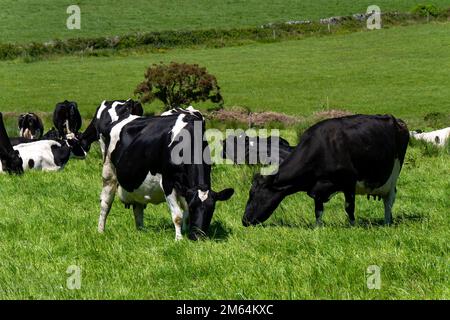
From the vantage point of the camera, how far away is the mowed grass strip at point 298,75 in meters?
44.1

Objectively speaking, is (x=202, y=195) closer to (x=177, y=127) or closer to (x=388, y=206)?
(x=177, y=127)

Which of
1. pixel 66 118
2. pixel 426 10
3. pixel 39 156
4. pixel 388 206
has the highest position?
pixel 426 10

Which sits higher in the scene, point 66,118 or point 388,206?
point 388,206

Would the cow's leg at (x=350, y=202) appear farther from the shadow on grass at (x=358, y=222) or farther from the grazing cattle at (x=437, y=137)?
the grazing cattle at (x=437, y=137)

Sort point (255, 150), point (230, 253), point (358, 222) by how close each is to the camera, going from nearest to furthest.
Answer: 1. point (230, 253)
2. point (358, 222)
3. point (255, 150)

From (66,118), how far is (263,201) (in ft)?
58.3

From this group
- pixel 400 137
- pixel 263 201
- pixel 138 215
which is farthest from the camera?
pixel 400 137

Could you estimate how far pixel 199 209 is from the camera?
9.95 meters

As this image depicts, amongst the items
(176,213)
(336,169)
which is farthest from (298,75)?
(176,213)

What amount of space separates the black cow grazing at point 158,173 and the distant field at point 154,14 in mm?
57268

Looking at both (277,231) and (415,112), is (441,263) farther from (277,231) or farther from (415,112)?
(415,112)

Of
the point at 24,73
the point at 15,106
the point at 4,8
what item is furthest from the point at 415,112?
the point at 4,8

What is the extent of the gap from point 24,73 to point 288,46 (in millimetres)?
22413

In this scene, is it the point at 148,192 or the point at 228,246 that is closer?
the point at 228,246
